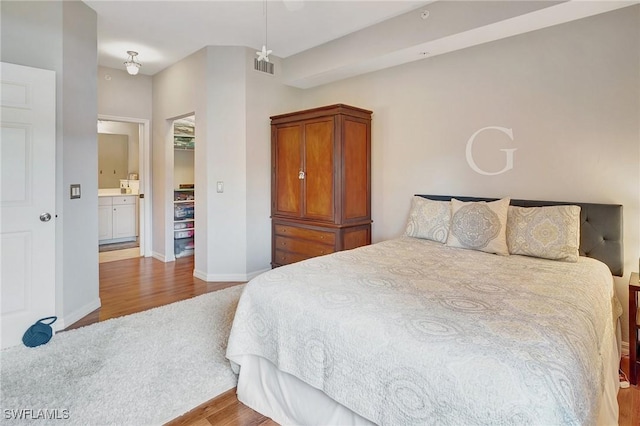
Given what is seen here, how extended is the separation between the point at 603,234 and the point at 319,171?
8.26 feet

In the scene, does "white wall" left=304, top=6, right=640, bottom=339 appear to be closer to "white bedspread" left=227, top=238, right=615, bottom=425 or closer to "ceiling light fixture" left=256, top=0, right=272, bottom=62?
"white bedspread" left=227, top=238, right=615, bottom=425

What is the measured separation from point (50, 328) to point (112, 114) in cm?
330

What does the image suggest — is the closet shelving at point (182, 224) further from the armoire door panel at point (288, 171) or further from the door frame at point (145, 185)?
the armoire door panel at point (288, 171)

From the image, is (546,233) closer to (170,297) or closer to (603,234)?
(603,234)

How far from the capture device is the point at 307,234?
401 centimetres

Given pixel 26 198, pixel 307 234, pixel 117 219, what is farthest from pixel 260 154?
pixel 117 219

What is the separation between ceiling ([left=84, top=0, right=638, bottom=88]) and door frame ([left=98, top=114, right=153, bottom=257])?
1197 mm

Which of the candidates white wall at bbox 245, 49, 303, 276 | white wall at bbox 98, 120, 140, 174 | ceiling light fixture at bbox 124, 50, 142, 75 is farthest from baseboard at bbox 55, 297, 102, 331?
white wall at bbox 98, 120, 140, 174

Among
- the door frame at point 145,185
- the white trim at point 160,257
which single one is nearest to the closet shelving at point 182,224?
the white trim at point 160,257

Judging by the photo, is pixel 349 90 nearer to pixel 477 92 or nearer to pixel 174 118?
pixel 477 92

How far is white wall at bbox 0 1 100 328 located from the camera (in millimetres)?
2652

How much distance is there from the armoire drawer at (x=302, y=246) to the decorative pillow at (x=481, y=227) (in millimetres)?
1342

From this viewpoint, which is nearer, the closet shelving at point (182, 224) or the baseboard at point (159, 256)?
the baseboard at point (159, 256)

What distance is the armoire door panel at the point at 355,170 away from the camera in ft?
12.3
